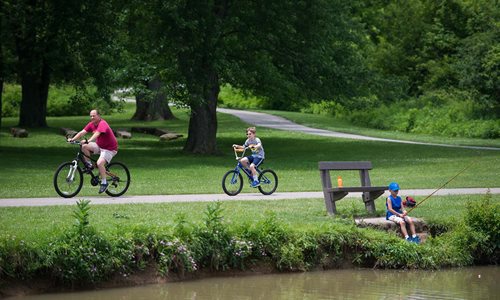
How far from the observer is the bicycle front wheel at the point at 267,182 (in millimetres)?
20312

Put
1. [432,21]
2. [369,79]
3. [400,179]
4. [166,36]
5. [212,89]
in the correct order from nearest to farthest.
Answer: [400,179] < [166,36] < [212,89] < [369,79] < [432,21]

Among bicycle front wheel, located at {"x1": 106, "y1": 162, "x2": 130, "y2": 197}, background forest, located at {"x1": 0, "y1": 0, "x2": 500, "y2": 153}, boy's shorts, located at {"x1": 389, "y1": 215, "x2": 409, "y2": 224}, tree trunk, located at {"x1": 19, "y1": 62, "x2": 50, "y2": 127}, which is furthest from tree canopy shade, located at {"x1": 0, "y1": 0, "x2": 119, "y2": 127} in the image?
boy's shorts, located at {"x1": 389, "y1": 215, "x2": 409, "y2": 224}

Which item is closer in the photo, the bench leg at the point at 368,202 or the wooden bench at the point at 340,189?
the wooden bench at the point at 340,189

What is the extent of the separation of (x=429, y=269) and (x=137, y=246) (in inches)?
190

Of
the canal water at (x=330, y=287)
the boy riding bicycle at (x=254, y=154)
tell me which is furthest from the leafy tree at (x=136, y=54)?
the canal water at (x=330, y=287)

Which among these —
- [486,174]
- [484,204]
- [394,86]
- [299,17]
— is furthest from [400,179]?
[394,86]

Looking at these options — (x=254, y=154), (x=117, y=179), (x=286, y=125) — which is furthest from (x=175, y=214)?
(x=286, y=125)

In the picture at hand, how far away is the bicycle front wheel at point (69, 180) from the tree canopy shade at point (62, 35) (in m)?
12.7

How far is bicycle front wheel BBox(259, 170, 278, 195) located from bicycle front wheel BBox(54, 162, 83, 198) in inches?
155

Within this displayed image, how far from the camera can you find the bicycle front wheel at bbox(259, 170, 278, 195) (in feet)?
66.6

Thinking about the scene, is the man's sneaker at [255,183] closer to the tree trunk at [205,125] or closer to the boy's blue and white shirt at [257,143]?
the boy's blue and white shirt at [257,143]

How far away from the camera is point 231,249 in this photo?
45.2ft

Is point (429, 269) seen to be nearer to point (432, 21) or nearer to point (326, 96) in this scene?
point (326, 96)

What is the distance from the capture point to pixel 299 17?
1278 inches
